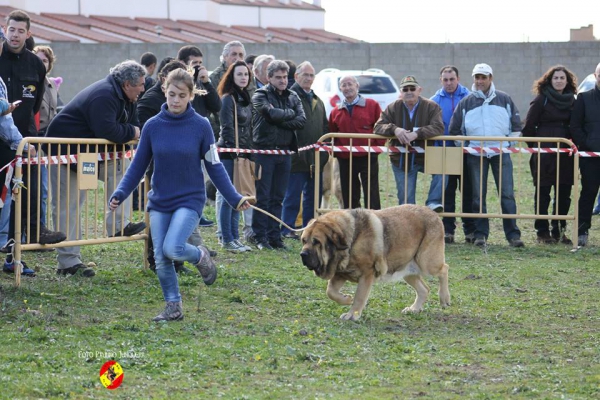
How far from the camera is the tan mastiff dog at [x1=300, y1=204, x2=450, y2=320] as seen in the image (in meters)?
7.73

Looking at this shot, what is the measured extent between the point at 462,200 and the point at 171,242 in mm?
6094

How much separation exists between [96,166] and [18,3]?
3902cm

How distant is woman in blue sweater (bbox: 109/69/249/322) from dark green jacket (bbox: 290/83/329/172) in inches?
192

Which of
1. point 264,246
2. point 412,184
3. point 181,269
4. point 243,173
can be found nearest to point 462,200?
point 412,184

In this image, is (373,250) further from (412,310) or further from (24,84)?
(24,84)

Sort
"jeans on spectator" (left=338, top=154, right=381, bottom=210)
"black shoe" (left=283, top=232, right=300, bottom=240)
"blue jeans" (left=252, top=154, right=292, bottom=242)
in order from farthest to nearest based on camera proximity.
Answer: "black shoe" (left=283, top=232, right=300, bottom=240)
"jeans on spectator" (left=338, top=154, right=381, bottom=210)
"blue jeans" (left=252, top=154, right=292, bottom=242)

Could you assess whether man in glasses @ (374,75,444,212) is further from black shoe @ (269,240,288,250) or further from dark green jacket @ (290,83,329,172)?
black shoe @ (269,240,288,250)

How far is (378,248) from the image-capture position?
26.1ft

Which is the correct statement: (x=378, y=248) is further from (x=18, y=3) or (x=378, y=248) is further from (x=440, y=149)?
(x=18, y=3)

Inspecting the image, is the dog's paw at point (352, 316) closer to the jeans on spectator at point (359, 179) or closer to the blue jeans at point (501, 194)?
the jeans on spectator at point (359, 179)

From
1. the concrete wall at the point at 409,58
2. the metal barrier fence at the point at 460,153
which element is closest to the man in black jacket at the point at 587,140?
Result: the metal barrier fence at the point at 460,153

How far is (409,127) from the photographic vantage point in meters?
12.2

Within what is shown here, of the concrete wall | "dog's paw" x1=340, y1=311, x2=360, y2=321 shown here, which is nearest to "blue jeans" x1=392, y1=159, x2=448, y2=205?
"dog's paw" x1=340, y1=311, x2=360, y2=321

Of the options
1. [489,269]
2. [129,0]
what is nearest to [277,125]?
[489,269]
